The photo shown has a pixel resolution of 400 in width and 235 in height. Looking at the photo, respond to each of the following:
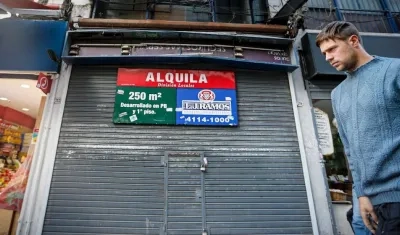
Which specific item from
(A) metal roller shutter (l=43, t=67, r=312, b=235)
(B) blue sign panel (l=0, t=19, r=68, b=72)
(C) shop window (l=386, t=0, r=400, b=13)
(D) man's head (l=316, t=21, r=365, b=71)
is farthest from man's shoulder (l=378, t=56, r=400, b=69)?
(C) shop window (l=386, t=0, r=400, b=13)

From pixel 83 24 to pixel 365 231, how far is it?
20.1 ft

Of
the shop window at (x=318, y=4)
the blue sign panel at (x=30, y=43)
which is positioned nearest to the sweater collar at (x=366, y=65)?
the blue sign panel at (x=30, y=43)

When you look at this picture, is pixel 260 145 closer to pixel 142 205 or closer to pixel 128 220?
pixel 142 205

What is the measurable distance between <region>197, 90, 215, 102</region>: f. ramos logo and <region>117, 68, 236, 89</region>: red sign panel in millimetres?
153

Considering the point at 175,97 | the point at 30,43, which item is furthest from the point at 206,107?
the point at 30,43

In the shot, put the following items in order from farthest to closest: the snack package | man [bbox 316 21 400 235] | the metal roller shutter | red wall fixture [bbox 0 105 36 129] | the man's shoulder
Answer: red wall fixture [bbox 0 105 36 129], the snack package, the metal roller shutter, the man's shoulder, man [bbox 316 21 400 235]

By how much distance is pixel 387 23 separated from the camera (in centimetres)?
656

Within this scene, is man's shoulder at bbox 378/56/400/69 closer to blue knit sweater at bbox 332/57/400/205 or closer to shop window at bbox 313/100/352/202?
blue knit sweater at bbox 332/57/400/205

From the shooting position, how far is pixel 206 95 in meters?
5.18

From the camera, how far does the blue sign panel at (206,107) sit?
4980 millimetres

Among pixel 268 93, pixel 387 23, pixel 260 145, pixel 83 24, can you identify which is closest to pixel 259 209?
pixel 260 145

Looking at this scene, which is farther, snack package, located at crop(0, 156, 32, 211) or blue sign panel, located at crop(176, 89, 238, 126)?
blue sign panel, located at crop(176, 89, 238, 126)

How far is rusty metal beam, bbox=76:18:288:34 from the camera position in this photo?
532cm

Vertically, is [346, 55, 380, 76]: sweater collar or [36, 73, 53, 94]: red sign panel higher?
[36, 73, 53, 94]: red sign panel
